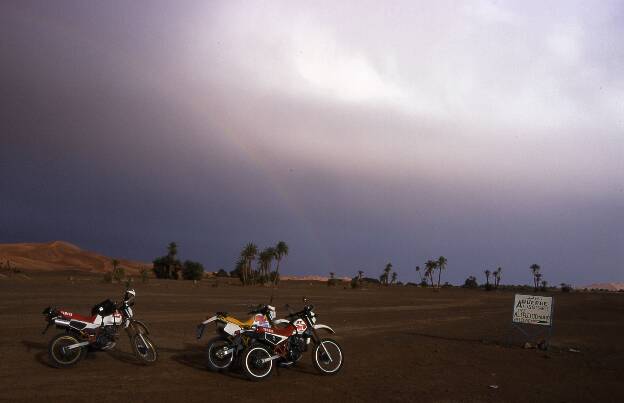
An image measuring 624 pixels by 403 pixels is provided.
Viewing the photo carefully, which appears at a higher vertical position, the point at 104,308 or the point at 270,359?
the point at 104,308

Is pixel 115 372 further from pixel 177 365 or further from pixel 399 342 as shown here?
pixel 399 342

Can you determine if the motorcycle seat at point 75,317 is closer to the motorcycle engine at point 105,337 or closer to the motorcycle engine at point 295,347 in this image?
the motorcycle engine at point 105,337

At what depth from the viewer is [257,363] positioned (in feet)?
39.1

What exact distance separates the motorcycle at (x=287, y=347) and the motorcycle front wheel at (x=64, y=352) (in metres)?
3.49

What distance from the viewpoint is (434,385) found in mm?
12359

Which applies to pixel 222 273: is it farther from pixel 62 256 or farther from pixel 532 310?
pixel 532 310

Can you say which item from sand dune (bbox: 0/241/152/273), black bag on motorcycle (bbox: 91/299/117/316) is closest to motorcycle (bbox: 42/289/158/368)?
black bag on motorcycle (bbox: 91/299/117/316)

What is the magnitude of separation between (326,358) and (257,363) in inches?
65.3

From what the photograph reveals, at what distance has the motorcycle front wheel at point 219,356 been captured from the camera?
1245 cm

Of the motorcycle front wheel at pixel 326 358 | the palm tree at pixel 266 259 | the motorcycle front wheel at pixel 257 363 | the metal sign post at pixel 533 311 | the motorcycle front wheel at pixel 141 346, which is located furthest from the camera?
the palm tree at pixel 266 259

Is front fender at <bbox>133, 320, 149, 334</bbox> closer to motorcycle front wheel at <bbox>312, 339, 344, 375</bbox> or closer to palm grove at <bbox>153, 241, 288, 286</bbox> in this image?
motorcycle front wheel at <bbox>312, 339, 344, 375</bbox>

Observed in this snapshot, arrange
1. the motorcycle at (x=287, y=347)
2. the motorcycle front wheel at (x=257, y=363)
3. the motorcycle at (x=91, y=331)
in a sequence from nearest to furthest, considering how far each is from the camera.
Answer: the motorcycle front wheel at (x=257, y=363) < the motorcycle at (x=287, y=347) < the motorcycle at (x=91, y=331)

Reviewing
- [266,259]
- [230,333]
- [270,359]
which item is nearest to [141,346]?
[230,333]

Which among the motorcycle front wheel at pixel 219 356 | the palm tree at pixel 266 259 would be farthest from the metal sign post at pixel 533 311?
the palm tree at pixel 266 259
